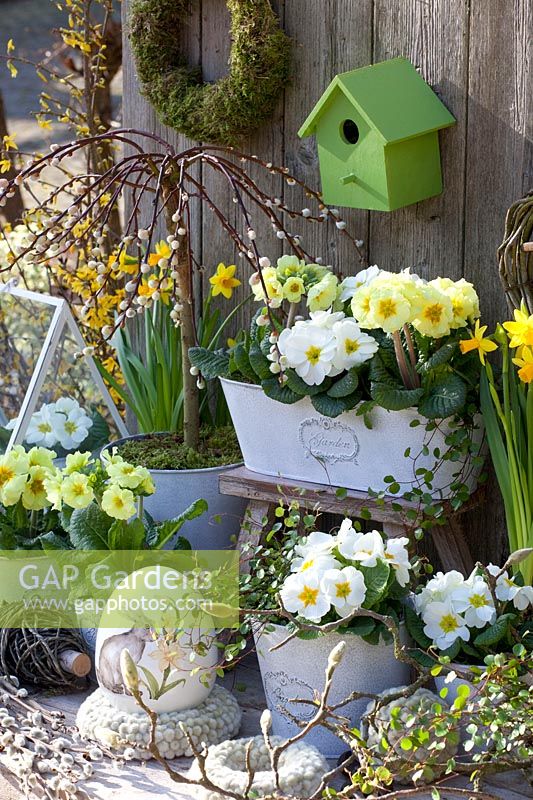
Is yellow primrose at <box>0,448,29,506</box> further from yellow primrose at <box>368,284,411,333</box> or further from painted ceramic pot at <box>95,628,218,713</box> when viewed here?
Answer: yellow primrose at <box>368,284,411,333</box>

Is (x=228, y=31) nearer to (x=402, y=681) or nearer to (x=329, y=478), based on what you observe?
(x=329, y=478)

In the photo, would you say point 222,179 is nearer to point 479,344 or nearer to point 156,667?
point 479,344

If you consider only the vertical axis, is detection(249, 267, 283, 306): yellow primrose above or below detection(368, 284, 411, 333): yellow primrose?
below

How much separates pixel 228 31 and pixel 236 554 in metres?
1.32

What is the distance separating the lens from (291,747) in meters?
1.98

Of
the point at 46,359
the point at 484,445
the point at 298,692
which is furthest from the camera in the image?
the point at 46,359

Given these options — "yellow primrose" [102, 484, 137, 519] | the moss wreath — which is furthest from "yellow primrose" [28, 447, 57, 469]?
the moss wreath

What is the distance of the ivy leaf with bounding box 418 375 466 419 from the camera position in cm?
208

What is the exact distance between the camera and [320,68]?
255 cm

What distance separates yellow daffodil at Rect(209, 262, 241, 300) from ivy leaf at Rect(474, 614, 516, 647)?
42.7 inches

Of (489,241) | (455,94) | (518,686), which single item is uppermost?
(455,94)

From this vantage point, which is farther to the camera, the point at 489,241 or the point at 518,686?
the point at 489,241

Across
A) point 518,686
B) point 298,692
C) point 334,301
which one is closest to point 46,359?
point 334,301

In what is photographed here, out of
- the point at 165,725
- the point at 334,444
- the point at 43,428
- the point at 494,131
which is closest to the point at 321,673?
the point at 165,725
